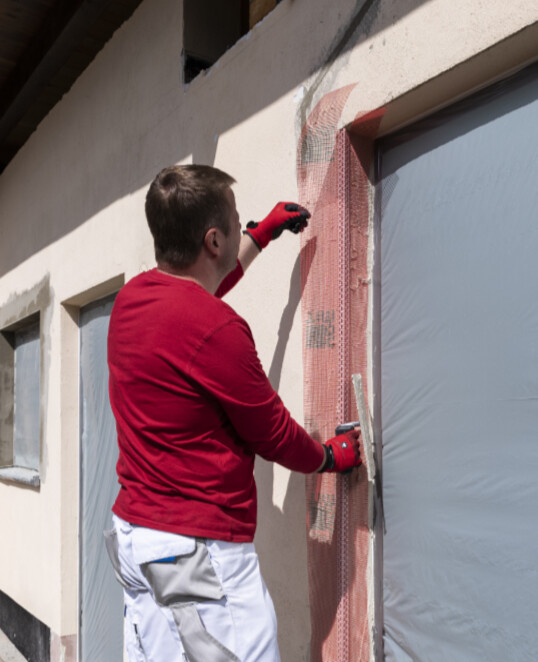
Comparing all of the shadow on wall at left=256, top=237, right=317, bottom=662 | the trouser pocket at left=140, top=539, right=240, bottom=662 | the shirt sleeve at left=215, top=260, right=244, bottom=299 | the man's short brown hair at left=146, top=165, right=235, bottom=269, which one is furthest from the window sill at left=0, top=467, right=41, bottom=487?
the man's short brown hair at left=146, top=165, right=235, bottom=269

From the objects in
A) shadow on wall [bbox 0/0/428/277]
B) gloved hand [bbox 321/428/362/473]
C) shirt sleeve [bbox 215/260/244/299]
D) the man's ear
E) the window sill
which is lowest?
the window sill

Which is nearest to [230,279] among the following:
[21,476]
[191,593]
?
[191,593]

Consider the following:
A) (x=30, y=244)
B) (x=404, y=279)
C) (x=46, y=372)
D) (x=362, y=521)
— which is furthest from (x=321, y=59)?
(x=30, y=244)

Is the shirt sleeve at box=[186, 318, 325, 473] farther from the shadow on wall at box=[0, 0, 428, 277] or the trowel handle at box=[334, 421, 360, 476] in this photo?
the shadow on wall at box=[0, 0, 428, 277]

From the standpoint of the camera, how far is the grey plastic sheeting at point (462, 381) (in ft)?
5.11

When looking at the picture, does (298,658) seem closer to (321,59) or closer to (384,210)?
(384,210)

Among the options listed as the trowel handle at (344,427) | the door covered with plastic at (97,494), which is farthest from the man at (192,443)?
the door covered with plastic at (97,494)

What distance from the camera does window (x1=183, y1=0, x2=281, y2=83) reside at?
2.92 m

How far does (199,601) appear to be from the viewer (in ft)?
5.22

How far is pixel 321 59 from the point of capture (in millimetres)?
2076

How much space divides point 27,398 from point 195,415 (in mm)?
3940

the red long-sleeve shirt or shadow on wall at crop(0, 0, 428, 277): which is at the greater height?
shadow on wall at crop(0, 0, 428, 277)

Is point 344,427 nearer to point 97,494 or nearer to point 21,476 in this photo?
point 97,494

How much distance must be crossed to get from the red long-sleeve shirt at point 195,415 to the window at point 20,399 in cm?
338
